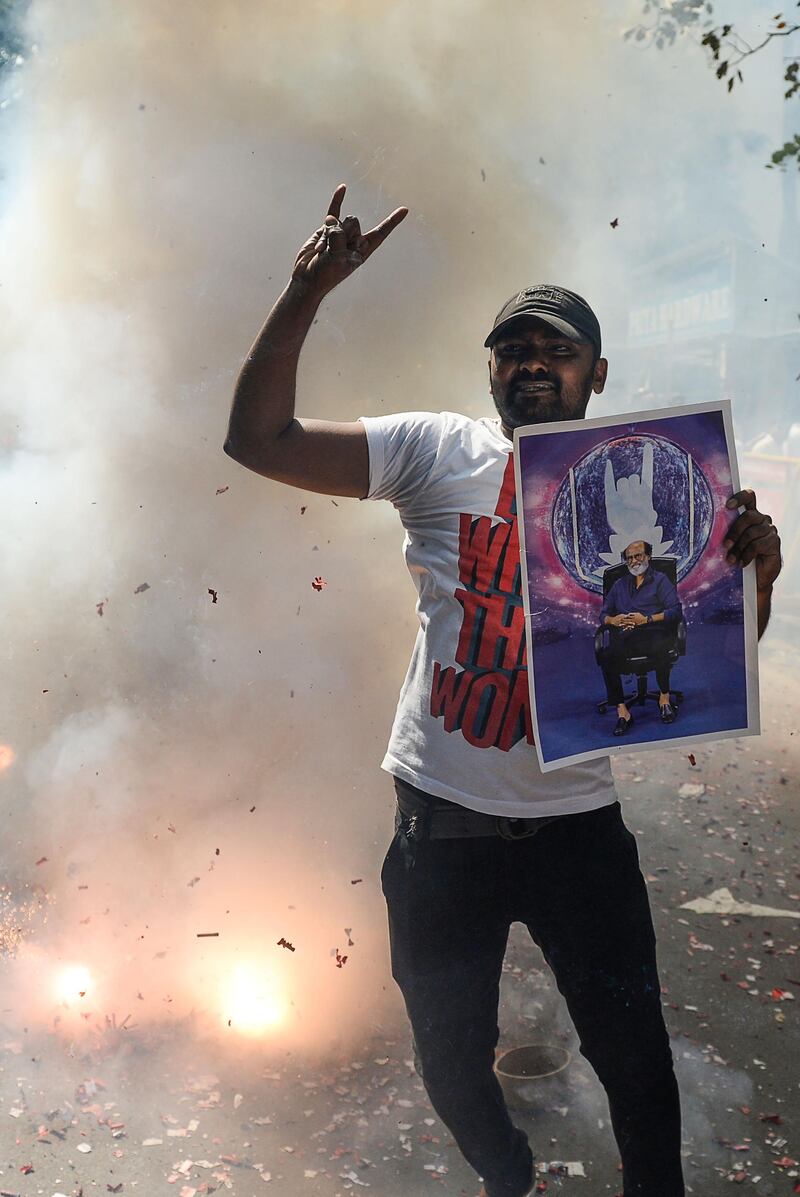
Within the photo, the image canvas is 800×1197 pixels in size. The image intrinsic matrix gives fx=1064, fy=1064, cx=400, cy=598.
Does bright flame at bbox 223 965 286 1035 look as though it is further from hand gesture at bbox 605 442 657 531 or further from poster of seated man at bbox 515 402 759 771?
hand gesture at bbox 605 442 657 531

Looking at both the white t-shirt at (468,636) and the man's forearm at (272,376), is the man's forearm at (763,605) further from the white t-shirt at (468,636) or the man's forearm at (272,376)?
the man's forearm at (272,376)

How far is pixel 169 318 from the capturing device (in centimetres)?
389

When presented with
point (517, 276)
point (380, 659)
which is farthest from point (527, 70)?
point (380, 659)

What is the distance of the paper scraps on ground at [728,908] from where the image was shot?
3.64 m

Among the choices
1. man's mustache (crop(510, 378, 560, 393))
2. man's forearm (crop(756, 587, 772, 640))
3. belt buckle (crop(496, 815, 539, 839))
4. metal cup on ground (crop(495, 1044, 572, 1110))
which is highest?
man's mustache (crop(510, 378, 560, 393))

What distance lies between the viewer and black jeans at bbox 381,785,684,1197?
6.38ft

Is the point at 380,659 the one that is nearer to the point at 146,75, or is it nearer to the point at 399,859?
the point at 399,859

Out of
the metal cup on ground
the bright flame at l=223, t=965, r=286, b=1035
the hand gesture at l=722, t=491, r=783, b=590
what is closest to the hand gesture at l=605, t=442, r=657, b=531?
the hand gesture at l=722, t=491, r=783, b=590

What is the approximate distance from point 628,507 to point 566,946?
2.69 ft

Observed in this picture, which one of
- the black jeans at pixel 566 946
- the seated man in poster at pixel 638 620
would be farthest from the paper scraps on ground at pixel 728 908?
the seated man in poster at pixel 638 620

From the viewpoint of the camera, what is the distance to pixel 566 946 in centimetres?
198

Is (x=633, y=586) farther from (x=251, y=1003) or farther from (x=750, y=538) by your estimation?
(x=251, y=1003)

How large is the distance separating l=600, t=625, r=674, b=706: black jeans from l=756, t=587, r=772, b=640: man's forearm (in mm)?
187

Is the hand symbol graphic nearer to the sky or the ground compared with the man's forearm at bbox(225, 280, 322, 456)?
nearer to the ground
